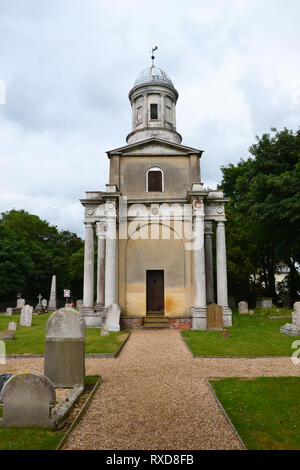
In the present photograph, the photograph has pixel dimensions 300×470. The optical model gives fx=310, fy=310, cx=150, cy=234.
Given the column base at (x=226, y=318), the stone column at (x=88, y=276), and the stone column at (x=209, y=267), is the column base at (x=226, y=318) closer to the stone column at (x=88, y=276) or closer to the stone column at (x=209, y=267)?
the stone column at (x=209, y=267)

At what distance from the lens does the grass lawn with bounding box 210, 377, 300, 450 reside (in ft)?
15.4

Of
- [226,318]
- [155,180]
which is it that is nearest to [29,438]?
[226,318]

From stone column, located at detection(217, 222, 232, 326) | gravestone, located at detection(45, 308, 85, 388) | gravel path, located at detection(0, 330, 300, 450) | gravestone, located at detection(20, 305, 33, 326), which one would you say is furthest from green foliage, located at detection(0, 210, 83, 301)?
gravestone, located at detection(45, 308, 85, 388)

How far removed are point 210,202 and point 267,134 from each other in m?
9.96

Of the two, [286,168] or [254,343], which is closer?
[254,343]

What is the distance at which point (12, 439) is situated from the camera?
4.76m

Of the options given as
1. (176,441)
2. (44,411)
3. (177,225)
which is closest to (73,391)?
(44,411)

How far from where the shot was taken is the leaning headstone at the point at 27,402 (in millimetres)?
5211

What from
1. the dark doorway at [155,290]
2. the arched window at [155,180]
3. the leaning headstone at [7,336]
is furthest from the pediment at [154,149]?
the leaning headstone at [7,336]

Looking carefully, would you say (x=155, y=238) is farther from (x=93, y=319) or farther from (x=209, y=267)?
(x=93, y=319)

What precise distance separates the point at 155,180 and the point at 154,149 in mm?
2096

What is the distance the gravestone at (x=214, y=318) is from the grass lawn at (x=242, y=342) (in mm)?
721

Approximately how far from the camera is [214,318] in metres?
16.2

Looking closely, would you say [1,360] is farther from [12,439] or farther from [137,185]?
[137,185]
